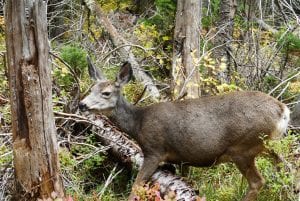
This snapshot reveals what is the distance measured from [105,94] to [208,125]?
132 centimetres

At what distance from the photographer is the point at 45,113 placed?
19.6 feet

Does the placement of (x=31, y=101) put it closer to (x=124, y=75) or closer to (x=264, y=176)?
(x=124, y=75)

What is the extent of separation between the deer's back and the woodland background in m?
0.37

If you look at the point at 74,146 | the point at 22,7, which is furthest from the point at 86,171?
the point at 22,7

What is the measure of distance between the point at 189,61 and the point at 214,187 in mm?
2936

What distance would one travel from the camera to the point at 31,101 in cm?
588

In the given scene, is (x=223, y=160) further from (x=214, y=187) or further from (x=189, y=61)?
(x=189, y=61)

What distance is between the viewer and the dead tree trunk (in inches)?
224

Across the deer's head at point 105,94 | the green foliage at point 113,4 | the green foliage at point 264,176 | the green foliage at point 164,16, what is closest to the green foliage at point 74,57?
the deer's head at point 105,94

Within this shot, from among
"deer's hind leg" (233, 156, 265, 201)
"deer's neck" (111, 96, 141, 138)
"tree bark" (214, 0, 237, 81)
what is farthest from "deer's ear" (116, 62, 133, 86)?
"tree bark" (214, 0, 237, 81)

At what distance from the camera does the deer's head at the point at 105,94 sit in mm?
7574

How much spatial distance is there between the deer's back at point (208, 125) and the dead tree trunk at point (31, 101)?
1.69m

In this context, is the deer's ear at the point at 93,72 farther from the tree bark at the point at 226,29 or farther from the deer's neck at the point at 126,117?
the tree bark at the point at 226,29

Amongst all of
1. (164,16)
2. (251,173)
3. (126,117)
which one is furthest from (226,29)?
(251,173)
